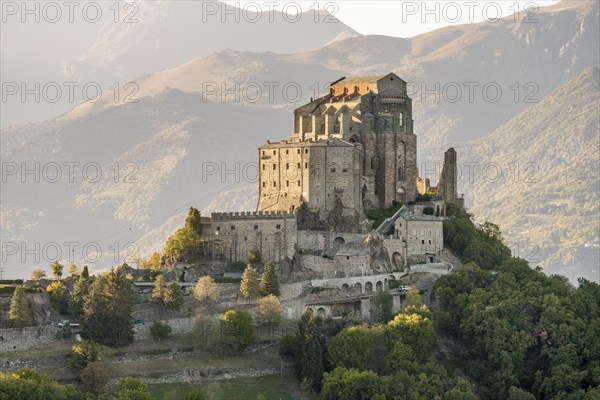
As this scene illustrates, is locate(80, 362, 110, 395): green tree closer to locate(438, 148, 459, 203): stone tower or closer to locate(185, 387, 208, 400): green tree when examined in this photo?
locate(185, 387, 208, 400): green tree

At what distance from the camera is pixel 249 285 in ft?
377

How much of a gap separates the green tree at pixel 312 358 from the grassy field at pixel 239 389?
194 centimetres

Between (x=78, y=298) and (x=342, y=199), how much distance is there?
2765 centimetres

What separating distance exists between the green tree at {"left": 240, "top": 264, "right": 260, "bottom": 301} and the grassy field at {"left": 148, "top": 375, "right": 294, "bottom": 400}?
7.79 meters

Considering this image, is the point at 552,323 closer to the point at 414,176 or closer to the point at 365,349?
the point at 365,349

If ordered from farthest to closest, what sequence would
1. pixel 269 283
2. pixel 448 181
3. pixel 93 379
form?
pixel 448 181
pixel 269 283
pixel 93 379

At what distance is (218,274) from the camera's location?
397ft

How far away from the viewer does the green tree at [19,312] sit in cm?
10700

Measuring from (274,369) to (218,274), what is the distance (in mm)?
12984

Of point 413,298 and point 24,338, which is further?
point 413,298

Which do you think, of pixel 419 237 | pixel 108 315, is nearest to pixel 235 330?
pixel 108 315

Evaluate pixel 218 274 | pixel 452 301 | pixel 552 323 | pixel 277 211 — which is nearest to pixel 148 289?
pixel 218 274

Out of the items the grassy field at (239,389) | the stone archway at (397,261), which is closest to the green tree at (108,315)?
the grassy field at (239,389)

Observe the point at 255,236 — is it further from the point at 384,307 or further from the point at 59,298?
the point at 59,298
